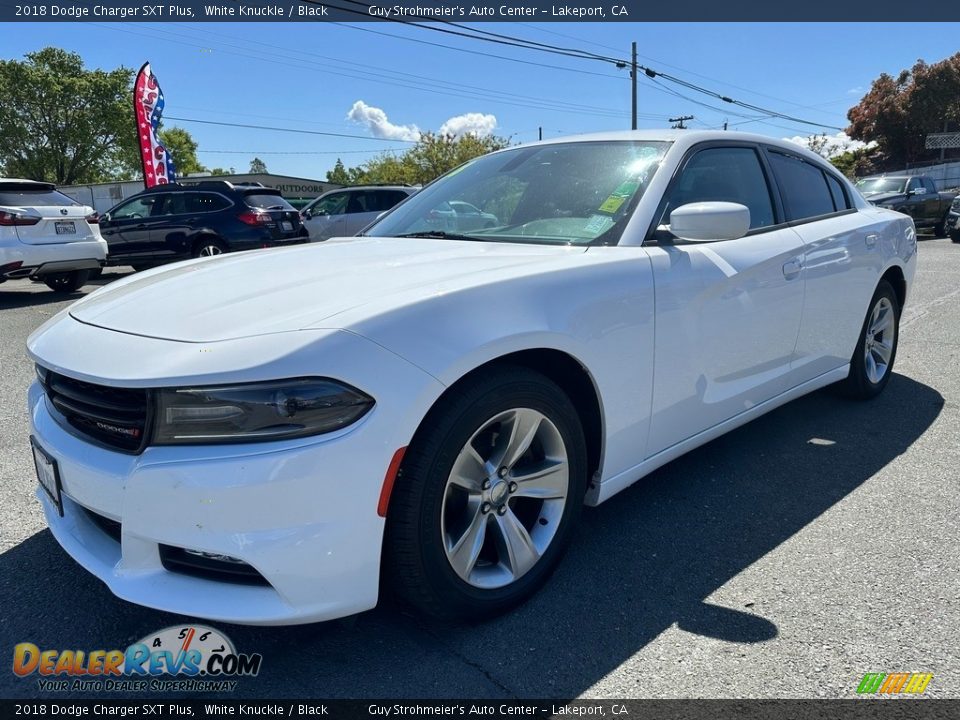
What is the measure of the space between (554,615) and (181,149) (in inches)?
3634

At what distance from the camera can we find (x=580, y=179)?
9.78 feet

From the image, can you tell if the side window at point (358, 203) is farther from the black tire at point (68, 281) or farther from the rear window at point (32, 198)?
the rear window at point (32, 198)

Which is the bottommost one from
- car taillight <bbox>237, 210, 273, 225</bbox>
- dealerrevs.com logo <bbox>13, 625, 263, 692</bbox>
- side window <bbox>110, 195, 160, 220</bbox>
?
dealerrevs.com logo <bbox>13, 625, 263, 692</bbox>

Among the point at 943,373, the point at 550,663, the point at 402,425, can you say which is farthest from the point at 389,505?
the point at 943,373

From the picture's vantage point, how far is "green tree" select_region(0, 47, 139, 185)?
5238 cm

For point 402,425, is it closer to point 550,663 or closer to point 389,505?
point 389,505

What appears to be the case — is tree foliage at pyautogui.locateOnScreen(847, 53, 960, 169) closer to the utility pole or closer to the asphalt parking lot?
the utility pole

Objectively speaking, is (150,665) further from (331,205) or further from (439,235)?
(331,205)

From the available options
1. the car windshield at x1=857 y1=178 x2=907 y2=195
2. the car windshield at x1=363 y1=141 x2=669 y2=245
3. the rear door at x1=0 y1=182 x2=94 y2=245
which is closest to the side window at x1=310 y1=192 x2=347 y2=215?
the rear door at x1=0 y1=182 x2=94 y2=245

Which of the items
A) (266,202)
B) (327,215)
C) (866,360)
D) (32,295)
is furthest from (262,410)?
(327,215)

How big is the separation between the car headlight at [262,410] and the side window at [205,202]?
11046mm

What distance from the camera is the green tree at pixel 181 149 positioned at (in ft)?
266

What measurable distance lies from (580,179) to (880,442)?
2.28 metres

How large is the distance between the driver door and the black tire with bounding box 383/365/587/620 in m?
0.51
